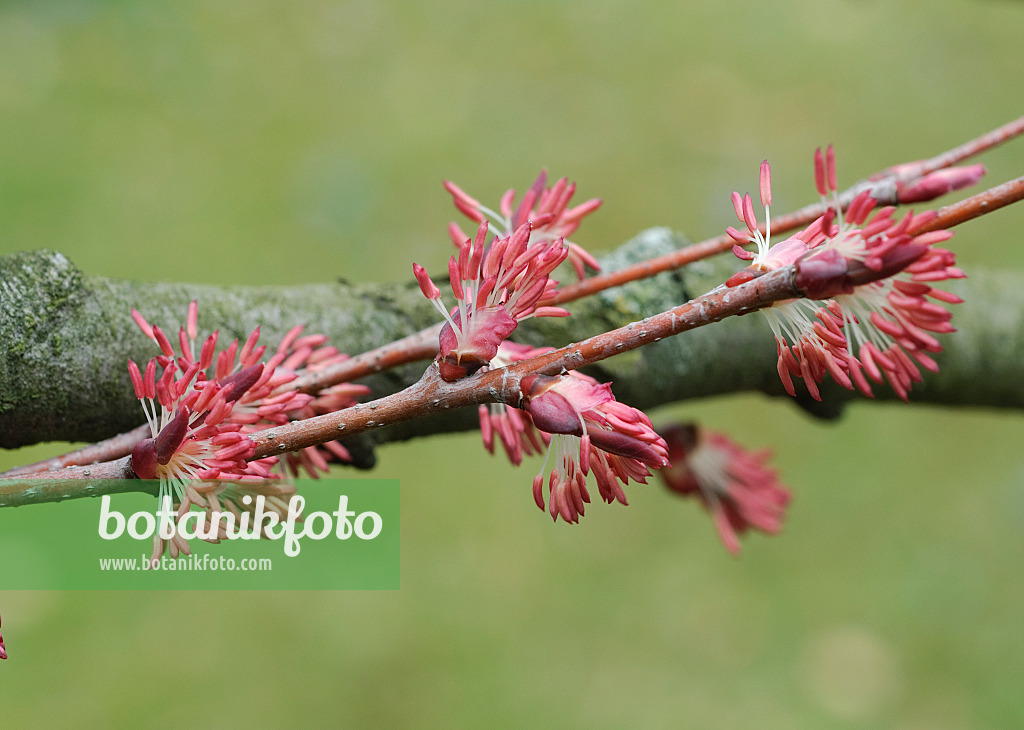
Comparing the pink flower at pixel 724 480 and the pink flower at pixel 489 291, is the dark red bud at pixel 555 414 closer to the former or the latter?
the pink flower at pixel 489 291

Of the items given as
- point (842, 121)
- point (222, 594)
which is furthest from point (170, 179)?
point (842, 121)

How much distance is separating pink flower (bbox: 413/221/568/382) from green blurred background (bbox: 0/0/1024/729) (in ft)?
3.80

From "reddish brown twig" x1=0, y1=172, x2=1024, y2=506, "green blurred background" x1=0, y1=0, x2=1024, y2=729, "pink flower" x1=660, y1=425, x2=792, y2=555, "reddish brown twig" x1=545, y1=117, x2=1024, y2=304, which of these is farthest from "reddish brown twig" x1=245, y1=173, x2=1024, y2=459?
"green blurred background" x1=0, y1=0, x2=1024, y2=729

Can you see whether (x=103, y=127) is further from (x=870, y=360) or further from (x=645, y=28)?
(x=870, y=360)

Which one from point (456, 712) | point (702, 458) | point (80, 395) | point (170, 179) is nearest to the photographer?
point (80, 395)

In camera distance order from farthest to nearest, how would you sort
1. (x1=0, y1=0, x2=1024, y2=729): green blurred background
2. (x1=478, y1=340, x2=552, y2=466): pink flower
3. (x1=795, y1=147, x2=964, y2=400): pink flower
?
(x1=0, y1=0, x2=1024, y2=729): green blurred background → (x1=478, y1=340, x2=552, y2=466): pink flower → (x1=795, y1=147, x2=964, y2=400): pink flower

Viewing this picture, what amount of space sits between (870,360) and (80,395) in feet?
1.41

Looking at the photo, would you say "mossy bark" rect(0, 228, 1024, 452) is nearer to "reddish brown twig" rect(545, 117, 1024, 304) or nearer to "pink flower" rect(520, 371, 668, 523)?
"reddish brown twig" rect(545, 117, 1024, 304)

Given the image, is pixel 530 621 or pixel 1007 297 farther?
pixel 530 621

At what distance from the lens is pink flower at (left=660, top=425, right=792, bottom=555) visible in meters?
0.72

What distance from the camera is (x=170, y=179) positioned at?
1.75m

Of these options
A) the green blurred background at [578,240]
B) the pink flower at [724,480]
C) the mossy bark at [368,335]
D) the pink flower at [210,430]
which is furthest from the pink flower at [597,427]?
the green blurred background at [578,240]

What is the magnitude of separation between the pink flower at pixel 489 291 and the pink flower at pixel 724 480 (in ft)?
1.29

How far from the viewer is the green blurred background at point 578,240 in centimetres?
137
